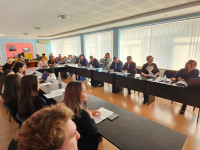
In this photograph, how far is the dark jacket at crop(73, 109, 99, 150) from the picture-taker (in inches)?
46.3

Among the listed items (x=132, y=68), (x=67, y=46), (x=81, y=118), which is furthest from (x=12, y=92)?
(x=67, y=46)

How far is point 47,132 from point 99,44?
24.0 ft

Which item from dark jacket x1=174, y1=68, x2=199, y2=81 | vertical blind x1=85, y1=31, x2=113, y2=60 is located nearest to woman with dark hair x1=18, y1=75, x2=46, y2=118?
dark jacket x1=174, y1=68, x2=199, y2=81

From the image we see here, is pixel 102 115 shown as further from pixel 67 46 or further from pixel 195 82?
pixel 67 46

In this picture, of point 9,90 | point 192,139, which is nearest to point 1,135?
point 9,90

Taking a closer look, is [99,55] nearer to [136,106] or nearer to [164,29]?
[164,29]

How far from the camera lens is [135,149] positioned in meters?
1.02

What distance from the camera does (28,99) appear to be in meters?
1.59

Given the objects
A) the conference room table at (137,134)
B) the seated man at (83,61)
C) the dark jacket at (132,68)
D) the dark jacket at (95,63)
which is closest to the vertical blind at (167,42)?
the dark jacket at (132,68)

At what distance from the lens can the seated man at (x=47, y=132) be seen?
1.50 feet

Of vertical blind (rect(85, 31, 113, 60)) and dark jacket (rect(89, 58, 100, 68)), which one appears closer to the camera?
dark jacket (rect(89, 58, 100, 68))

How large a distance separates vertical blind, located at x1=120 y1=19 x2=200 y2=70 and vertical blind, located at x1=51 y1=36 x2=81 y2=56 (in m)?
4.26

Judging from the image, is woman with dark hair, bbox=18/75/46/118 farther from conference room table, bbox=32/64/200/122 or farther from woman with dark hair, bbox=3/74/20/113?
conference room table, bbox=32/64/200/122

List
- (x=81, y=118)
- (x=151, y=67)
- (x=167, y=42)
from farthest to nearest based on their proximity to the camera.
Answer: (x=167, y=42) < (x=151, y=67) < (x=81, y=118)
